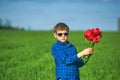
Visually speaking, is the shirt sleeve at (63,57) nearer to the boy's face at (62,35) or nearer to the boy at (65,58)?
the boy at (65,58)

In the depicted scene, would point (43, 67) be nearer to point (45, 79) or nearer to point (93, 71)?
point (93, 71)

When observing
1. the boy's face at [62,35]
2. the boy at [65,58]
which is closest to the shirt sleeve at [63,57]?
the boy at [65,58]

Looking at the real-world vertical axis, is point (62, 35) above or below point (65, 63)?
above

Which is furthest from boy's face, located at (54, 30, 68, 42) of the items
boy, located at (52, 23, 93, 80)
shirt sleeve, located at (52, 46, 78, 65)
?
shirt sleeve, located at (52, 46, 78, 65)

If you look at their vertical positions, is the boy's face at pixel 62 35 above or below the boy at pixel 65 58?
above

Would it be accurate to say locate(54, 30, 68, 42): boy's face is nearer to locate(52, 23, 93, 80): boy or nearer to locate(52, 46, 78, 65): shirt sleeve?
locate(52, 23, 93, 80): boy

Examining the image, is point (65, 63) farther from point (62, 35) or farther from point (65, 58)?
point (62, 35)

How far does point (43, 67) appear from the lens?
1305cm

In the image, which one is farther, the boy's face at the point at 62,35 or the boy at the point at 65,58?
the boy's face at the point at 62,35

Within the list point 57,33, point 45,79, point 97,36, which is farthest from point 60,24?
point 45,79

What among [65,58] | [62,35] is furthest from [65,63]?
[62,35]

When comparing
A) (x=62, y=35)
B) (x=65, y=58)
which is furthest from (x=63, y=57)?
(x=62, y=35)

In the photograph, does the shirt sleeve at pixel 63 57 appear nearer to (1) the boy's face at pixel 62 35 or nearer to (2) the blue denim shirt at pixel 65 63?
(2) the blue denim shirt at pixel 65 63

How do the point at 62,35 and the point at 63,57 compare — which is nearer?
the point at 63,57
